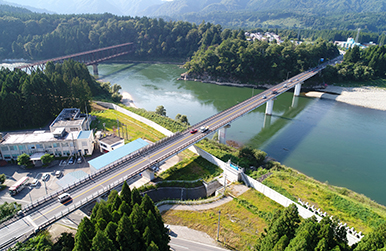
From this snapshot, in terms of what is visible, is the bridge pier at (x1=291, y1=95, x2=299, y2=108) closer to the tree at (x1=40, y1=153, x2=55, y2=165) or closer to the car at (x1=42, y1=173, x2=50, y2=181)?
the tree at (x1=40, y1=153, x2=55, y2=165)

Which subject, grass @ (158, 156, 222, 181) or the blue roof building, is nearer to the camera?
the blue roof building

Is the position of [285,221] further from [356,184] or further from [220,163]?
[356,184]

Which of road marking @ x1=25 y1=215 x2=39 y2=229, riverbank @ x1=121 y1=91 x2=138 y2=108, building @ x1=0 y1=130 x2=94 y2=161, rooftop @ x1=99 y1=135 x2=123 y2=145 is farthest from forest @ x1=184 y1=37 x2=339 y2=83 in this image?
road marking @ x1=25 y1=215 x2=39 y2=229

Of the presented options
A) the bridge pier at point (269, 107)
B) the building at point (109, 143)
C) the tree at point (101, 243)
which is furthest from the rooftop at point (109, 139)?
the bridge pier at point (269, 107)

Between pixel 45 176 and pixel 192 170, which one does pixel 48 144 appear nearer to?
pixel 45 176

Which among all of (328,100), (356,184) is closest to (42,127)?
(356,184)

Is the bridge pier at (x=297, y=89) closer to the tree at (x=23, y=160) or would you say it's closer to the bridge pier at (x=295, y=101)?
the bridge pier at (x=295, y=101)
